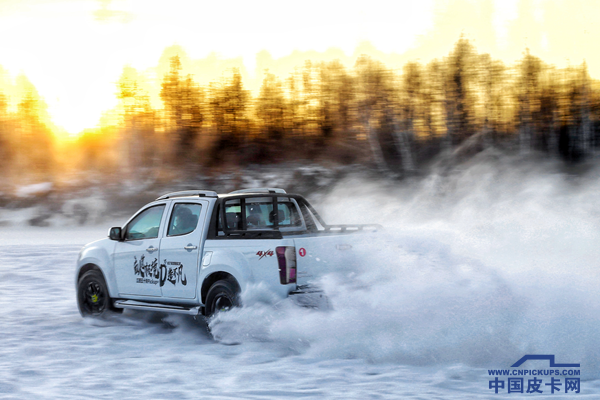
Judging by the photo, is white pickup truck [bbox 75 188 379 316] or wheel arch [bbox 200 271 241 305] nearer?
white pickup truck [bbox 75 188 379 316]

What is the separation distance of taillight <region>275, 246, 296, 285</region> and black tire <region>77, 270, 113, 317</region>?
318 cm

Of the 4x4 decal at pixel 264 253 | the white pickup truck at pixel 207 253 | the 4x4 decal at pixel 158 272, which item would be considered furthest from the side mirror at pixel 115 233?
the 4x4 decal at pixel 264 253

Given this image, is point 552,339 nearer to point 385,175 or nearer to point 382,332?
point 382,332

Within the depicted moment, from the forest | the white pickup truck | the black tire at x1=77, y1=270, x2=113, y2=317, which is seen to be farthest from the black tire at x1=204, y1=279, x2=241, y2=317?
the forest

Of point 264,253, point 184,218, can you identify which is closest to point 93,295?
point 184,218

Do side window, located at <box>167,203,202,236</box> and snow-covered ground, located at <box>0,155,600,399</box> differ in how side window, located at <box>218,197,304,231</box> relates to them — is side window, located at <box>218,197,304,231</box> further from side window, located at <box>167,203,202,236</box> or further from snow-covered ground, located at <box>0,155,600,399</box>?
snow-covered ground, located at <box>0,155,600,399</box>

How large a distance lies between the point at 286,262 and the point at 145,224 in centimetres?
267

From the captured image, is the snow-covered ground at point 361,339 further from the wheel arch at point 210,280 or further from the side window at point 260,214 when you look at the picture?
the side window at point 260,214

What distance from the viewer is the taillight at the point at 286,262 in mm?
7785

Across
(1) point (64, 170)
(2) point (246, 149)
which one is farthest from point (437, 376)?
(2) point (246, 149)

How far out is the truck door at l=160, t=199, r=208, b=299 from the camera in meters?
8.62

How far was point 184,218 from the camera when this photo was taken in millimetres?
9039

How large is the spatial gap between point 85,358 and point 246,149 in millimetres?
51145

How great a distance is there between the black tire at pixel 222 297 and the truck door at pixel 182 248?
286mm
